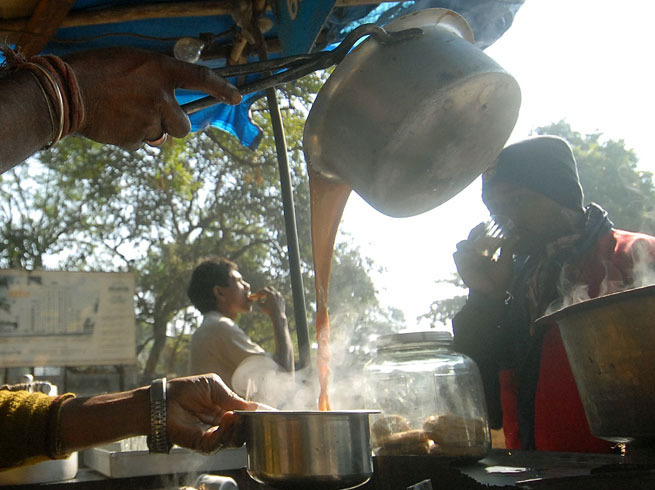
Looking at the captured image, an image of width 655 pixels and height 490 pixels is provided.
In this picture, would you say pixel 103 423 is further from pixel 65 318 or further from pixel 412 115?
pixel 65 318

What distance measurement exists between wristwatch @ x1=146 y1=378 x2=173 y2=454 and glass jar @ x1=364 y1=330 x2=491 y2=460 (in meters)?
0.63

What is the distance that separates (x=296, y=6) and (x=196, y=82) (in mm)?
1146

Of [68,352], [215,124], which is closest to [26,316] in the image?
[68,352]

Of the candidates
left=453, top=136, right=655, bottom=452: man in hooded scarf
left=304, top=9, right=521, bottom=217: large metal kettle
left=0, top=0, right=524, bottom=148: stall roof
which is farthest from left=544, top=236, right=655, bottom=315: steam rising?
left=0, top=0, right=524, bottom=148: stall roof

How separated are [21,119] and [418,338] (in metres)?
1.22

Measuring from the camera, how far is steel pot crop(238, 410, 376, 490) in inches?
50.9

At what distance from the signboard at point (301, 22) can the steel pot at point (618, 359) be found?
1349mm

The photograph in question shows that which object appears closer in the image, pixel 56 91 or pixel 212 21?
pixel 56 91

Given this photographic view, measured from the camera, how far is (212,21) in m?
2.66

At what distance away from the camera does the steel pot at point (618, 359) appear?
3.74 feet

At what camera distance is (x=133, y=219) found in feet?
49.7

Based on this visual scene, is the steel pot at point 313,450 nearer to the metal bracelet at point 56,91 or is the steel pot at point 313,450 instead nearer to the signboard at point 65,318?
the metal bracelet at point 56,91

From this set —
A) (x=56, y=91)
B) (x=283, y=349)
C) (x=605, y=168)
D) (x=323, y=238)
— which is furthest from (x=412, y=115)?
(x=605, y=168)

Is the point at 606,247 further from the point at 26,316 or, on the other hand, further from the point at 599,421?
the point at 26,316
